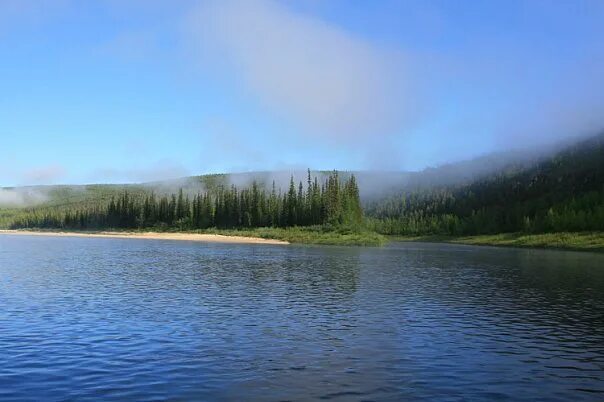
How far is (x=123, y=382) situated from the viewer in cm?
2448

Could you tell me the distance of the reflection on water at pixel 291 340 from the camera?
2453cm

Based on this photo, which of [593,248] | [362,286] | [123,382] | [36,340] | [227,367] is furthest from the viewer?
[593,248]

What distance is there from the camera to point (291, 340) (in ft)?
110

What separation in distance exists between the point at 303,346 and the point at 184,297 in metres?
20.5

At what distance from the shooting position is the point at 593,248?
185 m

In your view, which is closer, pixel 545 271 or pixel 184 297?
pixel 184 297

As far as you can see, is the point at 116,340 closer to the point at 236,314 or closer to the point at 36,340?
the point at 36,340

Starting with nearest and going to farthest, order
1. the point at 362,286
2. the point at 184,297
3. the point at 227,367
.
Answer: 1. the point at 227,367
2. the point at 184,297
3. the point at 362,286

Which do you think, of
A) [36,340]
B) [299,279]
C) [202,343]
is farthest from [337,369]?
[299,279]

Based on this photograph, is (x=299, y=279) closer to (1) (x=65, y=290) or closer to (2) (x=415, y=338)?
(1) (x=65, y=290)

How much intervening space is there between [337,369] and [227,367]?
18.3ft

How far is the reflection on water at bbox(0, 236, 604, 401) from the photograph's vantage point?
966 inches

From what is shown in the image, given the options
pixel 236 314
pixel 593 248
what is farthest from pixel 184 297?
pixel 593 248

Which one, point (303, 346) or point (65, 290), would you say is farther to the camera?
point (65, 290)
